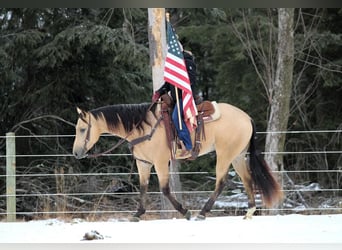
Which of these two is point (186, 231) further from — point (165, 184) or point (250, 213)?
point (250, 213)

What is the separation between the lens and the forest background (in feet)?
26.4

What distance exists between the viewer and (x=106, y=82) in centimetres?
832

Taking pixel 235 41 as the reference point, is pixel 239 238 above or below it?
below

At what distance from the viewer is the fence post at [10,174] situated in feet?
18.5

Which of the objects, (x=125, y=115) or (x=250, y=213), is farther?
(x=250, y=213)

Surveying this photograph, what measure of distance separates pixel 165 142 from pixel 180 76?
0.57 m

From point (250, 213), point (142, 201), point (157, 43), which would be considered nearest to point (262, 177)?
point (250, 213)

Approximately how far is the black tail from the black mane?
95cm

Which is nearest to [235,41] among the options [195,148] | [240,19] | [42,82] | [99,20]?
[240,19]

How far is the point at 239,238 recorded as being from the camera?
4.64 m

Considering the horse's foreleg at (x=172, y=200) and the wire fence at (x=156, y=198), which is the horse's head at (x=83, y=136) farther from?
the wire fence at (x=156, y=198)

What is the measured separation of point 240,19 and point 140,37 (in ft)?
6.30

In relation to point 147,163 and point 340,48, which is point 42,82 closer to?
point 147,163

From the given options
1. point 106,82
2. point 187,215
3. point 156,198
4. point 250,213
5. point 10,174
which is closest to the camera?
point 187,215
